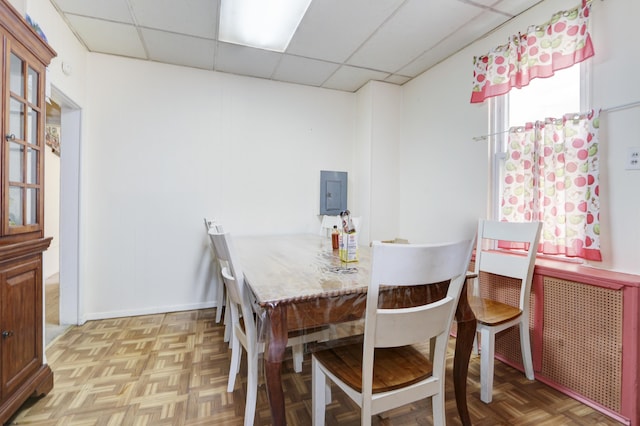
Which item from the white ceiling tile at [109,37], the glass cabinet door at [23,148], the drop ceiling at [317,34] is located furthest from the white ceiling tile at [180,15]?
the glass cabinet door at [23,148]

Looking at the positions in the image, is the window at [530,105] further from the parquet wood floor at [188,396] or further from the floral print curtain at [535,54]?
the parquet wood floor at [188,396]

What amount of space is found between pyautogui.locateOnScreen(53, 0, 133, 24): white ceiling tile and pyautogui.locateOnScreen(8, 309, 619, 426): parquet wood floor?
245cm

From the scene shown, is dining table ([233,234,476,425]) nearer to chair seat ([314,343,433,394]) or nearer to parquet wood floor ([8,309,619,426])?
chair seat ([314,343,433,394])

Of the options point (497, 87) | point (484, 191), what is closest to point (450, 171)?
point (484, 191)

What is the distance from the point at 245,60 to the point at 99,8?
1.15m

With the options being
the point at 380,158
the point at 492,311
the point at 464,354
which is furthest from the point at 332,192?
the point at 464,354

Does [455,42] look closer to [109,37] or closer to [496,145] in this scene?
[496,145]

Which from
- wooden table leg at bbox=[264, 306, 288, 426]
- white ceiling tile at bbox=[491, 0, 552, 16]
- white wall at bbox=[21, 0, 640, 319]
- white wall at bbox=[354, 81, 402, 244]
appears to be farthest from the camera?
white wall at bbox=[354, 81, 402, 244]

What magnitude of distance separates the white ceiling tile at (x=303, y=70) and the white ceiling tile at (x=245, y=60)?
9 centimetres

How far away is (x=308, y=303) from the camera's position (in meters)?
1.17

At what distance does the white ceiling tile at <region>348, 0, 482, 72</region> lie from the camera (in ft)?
7.10

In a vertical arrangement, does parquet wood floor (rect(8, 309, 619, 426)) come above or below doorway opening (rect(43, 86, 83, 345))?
below

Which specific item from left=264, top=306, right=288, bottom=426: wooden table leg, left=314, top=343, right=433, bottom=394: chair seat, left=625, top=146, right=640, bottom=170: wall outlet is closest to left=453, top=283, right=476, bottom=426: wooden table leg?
left=314, top=343, right=433, bottom=394: chair seat

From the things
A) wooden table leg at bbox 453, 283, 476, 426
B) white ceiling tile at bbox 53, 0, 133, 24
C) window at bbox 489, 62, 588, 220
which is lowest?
wooden table leg at bbox 453, 283, 476, 426
